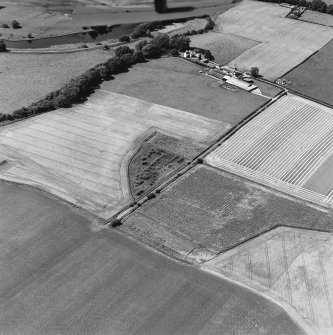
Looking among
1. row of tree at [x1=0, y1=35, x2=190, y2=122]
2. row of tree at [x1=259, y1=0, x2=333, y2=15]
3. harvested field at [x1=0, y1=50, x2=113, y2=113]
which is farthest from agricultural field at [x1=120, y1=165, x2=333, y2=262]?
row of tree at [x1=259, y1=0, x2=333, y2=15]

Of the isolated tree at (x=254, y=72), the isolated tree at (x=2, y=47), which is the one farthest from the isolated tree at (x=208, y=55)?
the isolated tree at (x=2, y=47)

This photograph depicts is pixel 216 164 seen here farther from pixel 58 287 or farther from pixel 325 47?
pixel 325 47

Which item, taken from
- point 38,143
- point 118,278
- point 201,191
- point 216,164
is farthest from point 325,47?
point 118,278

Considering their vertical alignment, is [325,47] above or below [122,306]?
above

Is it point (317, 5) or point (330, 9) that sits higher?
point (317, 5)

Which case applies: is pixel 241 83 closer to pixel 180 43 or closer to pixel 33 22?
pixel 180 43

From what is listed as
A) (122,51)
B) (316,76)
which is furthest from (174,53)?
(316,76)

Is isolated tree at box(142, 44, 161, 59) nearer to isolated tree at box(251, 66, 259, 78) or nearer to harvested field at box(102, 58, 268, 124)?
harvested field at box(102, 58, 268, 124)
